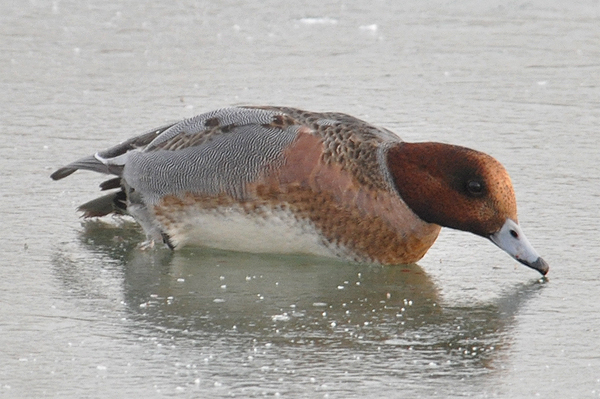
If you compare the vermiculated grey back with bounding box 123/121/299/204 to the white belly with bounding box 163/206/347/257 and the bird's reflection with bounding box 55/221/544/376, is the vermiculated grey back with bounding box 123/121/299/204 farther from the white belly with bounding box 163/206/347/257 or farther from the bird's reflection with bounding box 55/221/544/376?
the bird's reflection with bounding box 55/221/544/376

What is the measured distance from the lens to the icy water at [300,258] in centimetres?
374

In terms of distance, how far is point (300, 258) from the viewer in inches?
201

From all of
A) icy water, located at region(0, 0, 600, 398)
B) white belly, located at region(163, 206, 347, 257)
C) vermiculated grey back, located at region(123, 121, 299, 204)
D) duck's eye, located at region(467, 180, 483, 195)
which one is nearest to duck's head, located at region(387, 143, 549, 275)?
duck's eye, located at region(467, 180, 483, 195)

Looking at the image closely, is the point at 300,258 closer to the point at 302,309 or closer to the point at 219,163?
the point at 219,163

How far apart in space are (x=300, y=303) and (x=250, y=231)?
68 cm

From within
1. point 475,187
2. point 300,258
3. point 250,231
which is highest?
point 475,187

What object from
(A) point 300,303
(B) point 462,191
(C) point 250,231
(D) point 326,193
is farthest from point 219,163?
(B) point 462,191

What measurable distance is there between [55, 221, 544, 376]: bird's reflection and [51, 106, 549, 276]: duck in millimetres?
111

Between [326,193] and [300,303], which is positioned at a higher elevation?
[326,193]

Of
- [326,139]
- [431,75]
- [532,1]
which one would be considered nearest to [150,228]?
[326,139]

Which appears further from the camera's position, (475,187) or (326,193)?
(326,193)

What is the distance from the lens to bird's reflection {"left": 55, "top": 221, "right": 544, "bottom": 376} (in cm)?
402

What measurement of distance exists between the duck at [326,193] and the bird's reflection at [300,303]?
111 millimetres

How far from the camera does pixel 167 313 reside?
14.1 ft
